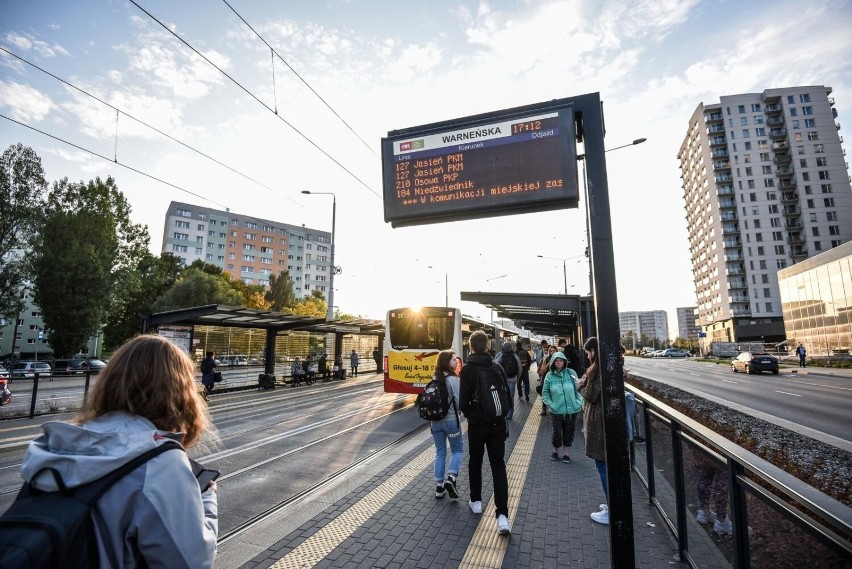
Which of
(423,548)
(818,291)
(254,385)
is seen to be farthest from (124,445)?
(818,291)

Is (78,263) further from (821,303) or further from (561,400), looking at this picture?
(821,303)

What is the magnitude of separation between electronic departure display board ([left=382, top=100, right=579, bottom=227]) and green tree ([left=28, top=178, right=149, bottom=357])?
36036 millimetres

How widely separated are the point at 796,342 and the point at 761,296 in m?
29.2

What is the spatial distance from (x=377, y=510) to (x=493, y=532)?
133 cm

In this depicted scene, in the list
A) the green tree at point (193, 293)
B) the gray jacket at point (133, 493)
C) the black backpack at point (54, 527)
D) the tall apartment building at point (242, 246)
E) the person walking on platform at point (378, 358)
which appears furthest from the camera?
the tall apartment building at point (242, 246)

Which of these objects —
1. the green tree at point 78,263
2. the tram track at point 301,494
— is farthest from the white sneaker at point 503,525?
the green tree at point 78,263

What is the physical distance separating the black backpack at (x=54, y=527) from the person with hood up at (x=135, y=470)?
0.02 metres

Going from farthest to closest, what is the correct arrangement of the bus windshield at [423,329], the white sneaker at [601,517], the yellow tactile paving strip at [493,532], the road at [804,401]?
the bus windshield at [423,329], the road at [804,401], the white sneaker at [601,517], the yellow tactile paving strip at [493,532]

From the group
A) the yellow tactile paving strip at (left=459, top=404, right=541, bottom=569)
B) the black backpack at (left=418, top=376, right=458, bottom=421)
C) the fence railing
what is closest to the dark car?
the yellow tactile paving strip at (left=459, top=404, right=541, bottom=569)

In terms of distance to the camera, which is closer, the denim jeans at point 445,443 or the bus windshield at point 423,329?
the denim jeans at point 445,443

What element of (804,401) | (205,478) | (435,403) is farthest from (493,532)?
(804,401)

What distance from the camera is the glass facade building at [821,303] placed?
→ 33406 mm

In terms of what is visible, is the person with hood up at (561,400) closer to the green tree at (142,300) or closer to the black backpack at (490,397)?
the black backpack at (490,397)

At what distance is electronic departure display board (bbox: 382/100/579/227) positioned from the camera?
447cm
